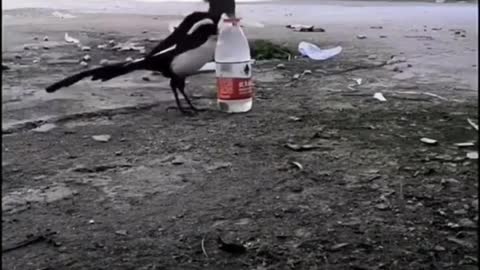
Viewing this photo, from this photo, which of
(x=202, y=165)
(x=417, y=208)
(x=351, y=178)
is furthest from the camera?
(x=202, y=165)

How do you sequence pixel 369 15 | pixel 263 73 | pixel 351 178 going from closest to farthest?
pixel 351 178 < pixel 263 73 < pixel 369 15

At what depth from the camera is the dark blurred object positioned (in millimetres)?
1824

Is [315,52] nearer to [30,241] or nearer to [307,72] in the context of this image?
[307,72]

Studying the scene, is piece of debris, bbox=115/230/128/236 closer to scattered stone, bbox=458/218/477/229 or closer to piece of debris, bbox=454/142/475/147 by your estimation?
scattered stone, bbox=458/218/477/229

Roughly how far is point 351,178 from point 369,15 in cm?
333

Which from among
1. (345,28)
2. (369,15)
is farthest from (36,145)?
(369,15)

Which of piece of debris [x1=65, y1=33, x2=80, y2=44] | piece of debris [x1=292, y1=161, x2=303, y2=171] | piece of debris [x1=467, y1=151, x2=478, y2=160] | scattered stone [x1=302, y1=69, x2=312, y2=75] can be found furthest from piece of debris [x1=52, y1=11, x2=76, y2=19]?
piece of debris [x1=467, y1=151, x2=478, y2=160]

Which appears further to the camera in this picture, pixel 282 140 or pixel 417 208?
pixel 282 140

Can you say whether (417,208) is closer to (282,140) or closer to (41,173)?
(282,140)

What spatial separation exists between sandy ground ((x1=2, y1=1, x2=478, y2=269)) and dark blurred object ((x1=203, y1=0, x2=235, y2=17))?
0.87 feet

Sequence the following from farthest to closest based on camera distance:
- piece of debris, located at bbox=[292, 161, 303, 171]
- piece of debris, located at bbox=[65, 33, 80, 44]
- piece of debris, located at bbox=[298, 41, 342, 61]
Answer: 1. piece of debris, located at bbox=[65, 33, 80, 44]
2. piece of debris, located at bbox=[298, 41, 342, 61]
3. piece of debris, located at bbox=[292, 161, 303, 171]

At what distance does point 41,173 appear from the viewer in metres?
1.40

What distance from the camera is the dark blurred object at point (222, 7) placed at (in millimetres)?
1824

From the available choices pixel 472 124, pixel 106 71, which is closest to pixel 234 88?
pixel 106 71
